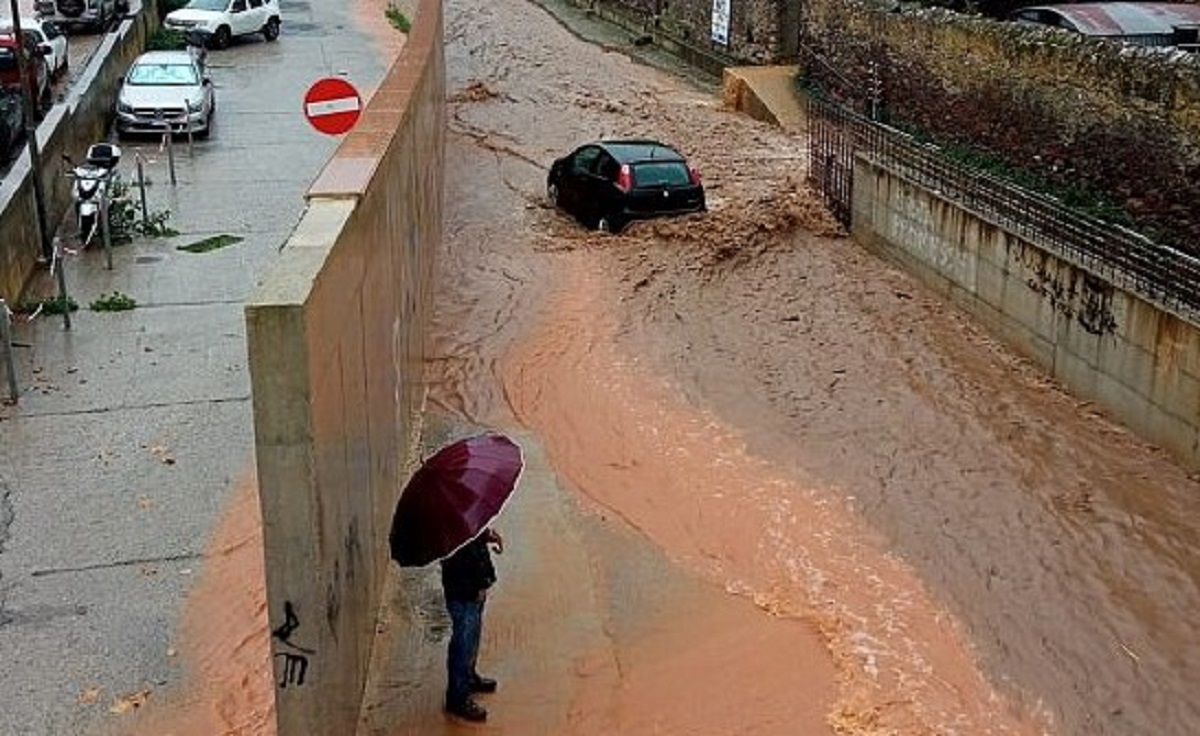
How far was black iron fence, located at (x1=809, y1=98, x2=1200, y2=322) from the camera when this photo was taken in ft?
44.5

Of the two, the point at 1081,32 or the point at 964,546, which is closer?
the point at 964,546

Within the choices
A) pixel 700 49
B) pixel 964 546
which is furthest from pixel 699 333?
pixel 700 49

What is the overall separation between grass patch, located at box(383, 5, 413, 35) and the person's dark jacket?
30836 mm

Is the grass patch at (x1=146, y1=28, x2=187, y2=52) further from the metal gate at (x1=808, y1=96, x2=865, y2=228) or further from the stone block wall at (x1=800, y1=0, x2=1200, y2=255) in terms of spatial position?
the metal gate at (x1=808, y1=96, x2=865, y2=228)

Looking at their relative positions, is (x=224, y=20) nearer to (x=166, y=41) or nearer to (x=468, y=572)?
(x=166, y=41)

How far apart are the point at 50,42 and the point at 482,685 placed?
71.8ft

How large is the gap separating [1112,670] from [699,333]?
7.79m

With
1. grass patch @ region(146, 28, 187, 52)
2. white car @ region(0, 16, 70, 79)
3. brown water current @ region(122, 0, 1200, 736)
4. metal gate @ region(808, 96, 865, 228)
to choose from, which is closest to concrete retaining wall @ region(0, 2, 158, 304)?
white car @ region(0, 16, 70, 79)

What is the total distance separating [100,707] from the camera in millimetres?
8250

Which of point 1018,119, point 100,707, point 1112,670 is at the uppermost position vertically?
point 1018,119

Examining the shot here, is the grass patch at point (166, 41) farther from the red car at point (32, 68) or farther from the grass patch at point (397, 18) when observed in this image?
the red car at point (32, 68)

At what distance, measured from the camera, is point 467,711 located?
319 inches

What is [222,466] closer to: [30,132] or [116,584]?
[116,584]

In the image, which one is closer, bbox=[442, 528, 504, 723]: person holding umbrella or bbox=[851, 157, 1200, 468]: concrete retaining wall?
bbox=[442, 528, 504, 723]: person holding umbrella
